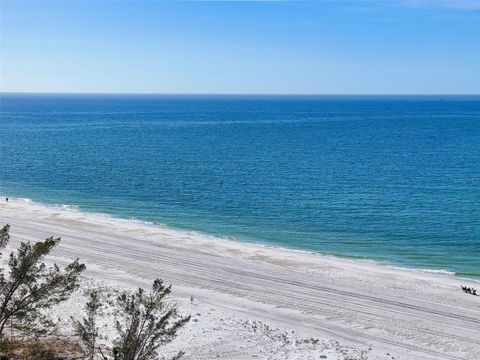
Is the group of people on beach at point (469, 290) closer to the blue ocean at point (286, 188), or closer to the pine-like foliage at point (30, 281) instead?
the blue ocean at point (286, 188)

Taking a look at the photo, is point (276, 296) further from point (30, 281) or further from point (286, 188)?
point (286, 188)

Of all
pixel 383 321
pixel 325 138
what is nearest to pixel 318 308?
pixel 383 321

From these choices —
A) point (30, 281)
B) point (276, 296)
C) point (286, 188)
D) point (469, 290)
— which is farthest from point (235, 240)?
point (30, 281)

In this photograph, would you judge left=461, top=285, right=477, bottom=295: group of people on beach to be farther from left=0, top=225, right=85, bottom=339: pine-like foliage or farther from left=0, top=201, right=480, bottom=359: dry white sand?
left=0, top=225, right=85, bottom=339: pine-like foliage

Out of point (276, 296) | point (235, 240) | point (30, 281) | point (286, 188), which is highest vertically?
point (30, 281)

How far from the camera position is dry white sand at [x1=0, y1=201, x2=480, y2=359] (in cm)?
3400

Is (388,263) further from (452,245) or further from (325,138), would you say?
(325,138)

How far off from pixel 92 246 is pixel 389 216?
3602cm

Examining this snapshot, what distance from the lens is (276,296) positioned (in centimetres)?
4272

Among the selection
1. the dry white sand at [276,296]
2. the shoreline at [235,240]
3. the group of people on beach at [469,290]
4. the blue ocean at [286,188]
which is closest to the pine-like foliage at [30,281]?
the dry white sand at [276,296]

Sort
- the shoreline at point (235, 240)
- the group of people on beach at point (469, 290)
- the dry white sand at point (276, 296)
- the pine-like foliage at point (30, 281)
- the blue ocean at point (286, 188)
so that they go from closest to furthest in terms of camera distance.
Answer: the pine-like foliage at point (30, 281) < the dry white sand at point (276, 296) < the group of people on beach at point (469, 290) < the shoreline at point (235, 240) < the blue ocean at point (286, 188)

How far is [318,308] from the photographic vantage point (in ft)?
133

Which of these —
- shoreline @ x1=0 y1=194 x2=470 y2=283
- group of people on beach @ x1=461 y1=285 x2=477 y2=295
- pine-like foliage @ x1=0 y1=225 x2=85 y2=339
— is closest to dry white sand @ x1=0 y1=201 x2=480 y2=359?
group of people on beach @ x1=461 y1=285 x2=477 y2=295

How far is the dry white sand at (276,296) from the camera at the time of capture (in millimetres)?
34000
